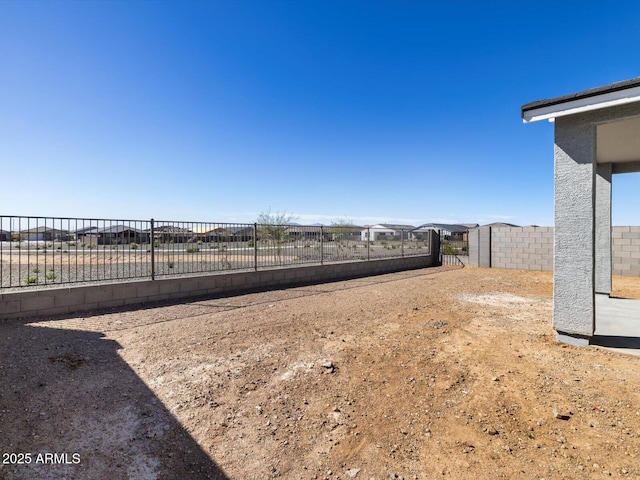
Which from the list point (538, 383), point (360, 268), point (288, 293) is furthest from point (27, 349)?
point (360, 268)

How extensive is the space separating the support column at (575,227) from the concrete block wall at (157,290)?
23.4 ft

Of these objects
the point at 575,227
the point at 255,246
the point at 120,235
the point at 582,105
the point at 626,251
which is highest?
the point at 582,105

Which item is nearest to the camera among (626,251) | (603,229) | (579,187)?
(579,187)

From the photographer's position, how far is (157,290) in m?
7.41

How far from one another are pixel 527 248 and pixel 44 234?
17.2 metres

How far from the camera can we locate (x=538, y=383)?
340cm

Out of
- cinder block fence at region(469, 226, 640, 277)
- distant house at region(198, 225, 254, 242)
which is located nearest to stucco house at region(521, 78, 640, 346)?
distant house at region(198, 225, 254, 242)

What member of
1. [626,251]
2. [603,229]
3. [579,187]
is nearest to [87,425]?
[579,187]

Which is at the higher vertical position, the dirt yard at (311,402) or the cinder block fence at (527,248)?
the cinder block fence at (527,248)

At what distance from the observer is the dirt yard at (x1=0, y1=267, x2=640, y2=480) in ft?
7.57

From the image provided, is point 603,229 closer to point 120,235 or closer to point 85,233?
point 120,235

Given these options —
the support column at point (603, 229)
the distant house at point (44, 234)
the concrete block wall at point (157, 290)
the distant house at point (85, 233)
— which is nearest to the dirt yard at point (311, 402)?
the concrete block wall at point (157, 290)

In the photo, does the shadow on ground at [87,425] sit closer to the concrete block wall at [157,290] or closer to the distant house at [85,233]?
the concrete block wall at [157,290]

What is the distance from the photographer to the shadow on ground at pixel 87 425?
7.39 ft
